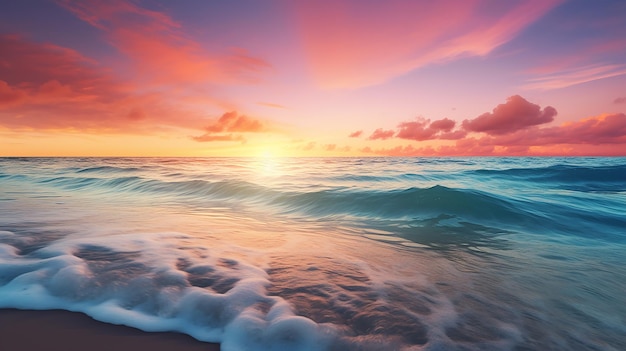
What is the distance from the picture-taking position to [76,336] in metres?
2.63

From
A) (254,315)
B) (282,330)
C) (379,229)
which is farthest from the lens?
(379,229)

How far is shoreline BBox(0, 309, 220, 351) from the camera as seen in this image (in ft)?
8.20

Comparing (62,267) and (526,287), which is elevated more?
(62,267)

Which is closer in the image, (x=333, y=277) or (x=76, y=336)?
(x=76, y=336)

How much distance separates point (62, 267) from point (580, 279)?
23.4 ft

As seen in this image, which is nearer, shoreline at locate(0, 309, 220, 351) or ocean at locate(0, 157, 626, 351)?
shoreline at locate(0, 309, 220, 351)

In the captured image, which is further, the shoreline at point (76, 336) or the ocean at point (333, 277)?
the ocean at point (333, 277)

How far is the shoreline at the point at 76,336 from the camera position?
2.50 metres

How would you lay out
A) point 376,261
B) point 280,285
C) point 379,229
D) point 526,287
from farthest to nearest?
point 379,229, point 376,261, point 526,287, point 280,285

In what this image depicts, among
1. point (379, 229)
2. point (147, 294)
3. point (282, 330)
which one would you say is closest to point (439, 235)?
point (379, 229)

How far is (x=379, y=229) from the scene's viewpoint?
7.52 metres

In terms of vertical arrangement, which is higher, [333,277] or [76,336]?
[76,336]

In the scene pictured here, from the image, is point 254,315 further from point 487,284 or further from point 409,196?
point 409,196

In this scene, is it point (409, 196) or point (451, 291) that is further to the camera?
point (409, 196)
